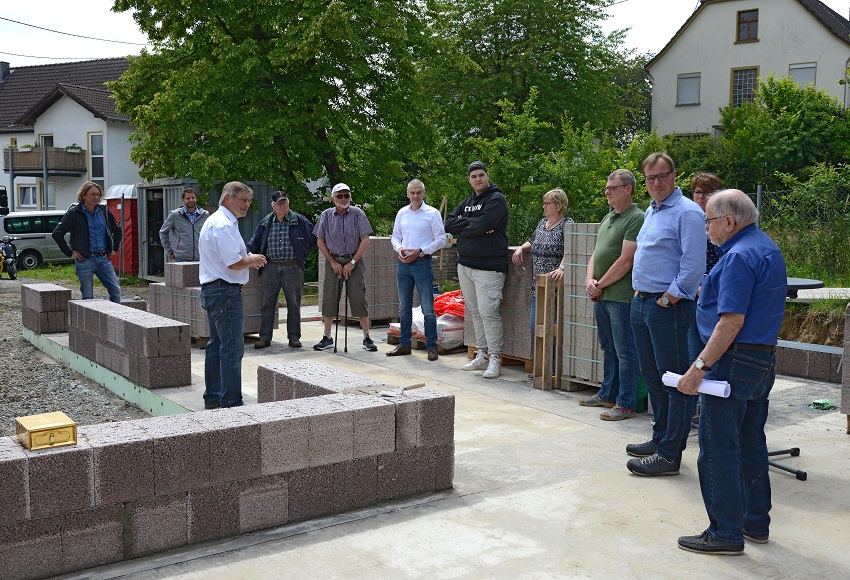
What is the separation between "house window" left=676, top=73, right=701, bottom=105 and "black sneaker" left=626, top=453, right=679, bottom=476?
41176mm

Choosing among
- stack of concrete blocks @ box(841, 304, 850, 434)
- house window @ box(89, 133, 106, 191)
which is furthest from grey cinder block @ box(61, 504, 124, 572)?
house window @ box(89, 133, 106, 191)

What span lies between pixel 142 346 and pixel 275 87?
1429cm

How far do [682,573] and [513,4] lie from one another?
33.1 meters

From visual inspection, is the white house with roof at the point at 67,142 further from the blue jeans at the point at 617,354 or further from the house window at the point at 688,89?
the blue jeans at the point at 617,354

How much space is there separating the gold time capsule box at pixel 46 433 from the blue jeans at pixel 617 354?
14.3ft

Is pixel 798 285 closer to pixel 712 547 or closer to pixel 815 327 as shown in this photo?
pixel 815 327

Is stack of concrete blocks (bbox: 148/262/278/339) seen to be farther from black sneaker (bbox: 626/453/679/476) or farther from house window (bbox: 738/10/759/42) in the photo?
house window (bbox: 738/10/759/42)

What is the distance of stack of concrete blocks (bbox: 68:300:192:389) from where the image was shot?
804 cm

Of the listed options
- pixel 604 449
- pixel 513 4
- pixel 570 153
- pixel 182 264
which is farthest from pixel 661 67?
pixel 604 449

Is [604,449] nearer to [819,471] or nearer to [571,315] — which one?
[819,471]

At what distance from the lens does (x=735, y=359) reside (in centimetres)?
433

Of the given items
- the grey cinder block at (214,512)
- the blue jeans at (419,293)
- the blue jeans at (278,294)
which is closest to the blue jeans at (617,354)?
the blue jeans at (419,293)

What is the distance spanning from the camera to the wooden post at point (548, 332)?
830 centimetres

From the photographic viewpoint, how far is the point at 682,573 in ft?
13.8
